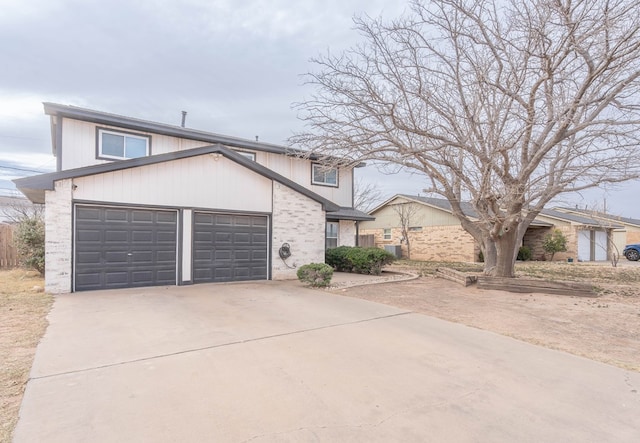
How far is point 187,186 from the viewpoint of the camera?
10617 millimetres

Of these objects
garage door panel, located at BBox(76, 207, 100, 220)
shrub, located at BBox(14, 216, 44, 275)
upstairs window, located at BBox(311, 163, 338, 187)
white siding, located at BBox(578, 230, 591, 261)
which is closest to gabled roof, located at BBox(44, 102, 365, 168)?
upstairs window, located at BBox(311, 163, 338, 187)

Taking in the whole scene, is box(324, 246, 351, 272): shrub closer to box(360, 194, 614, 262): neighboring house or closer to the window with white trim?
the window with white trim

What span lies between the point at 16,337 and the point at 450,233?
23.0 metres

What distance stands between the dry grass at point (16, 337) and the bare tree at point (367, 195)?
2887cm

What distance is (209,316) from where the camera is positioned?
665cm

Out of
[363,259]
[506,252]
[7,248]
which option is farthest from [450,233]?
[7,248]

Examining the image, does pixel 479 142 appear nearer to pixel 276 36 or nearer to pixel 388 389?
pixel 276 36

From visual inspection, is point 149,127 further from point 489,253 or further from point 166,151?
point 489,253

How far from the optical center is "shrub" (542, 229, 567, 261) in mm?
24484

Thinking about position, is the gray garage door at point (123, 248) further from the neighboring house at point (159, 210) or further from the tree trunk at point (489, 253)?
the tree trunk at point (489, 253)

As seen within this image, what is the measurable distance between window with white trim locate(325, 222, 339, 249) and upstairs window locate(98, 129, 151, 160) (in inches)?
321

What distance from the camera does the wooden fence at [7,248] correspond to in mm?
14688

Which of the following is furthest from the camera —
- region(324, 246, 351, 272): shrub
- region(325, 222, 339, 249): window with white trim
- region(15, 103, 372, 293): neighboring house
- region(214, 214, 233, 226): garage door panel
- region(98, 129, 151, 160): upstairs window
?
region(325, 222, 339, 249): window with white trim

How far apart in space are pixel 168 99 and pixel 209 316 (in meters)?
13.9
